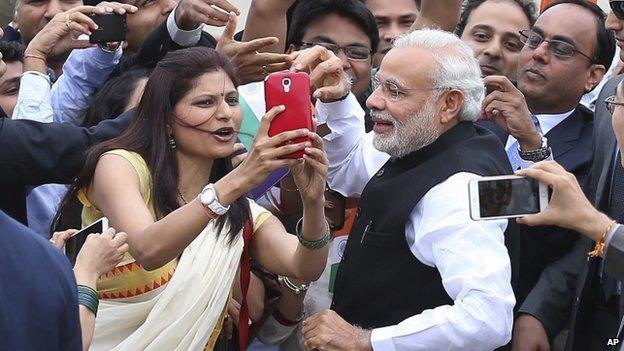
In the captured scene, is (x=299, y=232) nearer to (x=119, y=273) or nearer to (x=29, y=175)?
(x=119, y=273)

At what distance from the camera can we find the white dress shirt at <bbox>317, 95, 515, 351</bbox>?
375cm

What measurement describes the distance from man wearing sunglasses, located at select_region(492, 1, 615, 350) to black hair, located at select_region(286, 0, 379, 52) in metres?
0.65

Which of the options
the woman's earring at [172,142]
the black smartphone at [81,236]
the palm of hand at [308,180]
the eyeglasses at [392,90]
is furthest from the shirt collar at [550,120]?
the black smartphone at [81,236]

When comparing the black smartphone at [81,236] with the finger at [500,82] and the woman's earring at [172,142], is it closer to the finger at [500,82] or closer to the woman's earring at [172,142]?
the woman's earring at [172,142]

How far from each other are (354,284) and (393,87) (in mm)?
695

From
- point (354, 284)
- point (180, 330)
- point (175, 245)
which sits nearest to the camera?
point (175, 245)

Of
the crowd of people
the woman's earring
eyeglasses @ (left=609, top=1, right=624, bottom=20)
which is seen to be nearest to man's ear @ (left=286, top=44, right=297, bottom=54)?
the crowd of people

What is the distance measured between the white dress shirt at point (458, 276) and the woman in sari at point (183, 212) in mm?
328

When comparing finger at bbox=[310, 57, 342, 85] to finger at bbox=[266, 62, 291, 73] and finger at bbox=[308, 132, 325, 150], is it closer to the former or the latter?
Result: finger at bbox=[266, 62, 291, 73]

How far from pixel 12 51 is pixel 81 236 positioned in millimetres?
1851

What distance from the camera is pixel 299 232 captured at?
155 inches

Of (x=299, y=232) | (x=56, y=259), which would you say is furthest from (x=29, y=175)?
(x=56, y=259)

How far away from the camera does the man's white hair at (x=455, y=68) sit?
416 centimetres

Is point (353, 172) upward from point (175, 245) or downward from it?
downward
